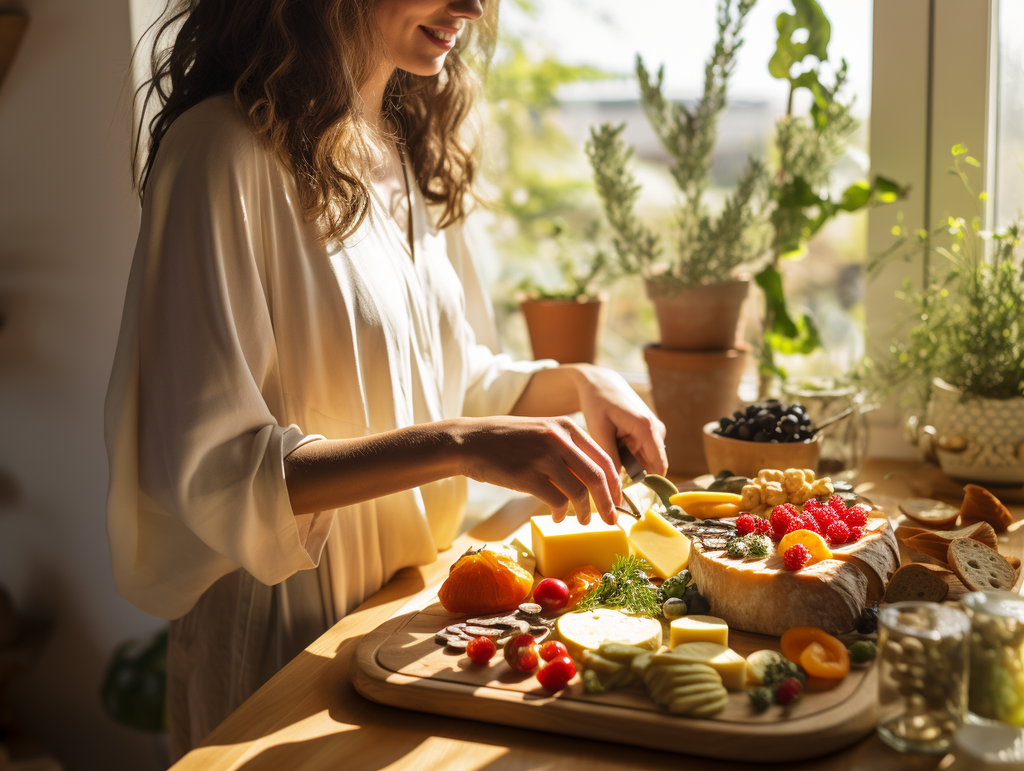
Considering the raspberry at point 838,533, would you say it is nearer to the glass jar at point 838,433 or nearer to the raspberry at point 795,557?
the raspberry at point 795,557

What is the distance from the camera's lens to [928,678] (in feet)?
2.37

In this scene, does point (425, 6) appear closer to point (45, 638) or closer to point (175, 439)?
point (175, 439)

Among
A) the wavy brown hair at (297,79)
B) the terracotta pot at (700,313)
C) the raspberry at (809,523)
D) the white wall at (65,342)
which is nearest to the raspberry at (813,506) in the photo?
the raspberry at (809,523)

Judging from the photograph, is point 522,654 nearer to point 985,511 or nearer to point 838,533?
point 838,533

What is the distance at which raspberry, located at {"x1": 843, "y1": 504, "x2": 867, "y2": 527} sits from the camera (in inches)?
41.5

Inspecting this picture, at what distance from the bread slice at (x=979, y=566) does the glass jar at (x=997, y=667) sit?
0.28 metres

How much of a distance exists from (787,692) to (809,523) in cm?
31

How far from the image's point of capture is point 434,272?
1.37 metres

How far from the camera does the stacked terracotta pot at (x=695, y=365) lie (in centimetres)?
163

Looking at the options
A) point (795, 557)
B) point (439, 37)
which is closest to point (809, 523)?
point (795, 557)

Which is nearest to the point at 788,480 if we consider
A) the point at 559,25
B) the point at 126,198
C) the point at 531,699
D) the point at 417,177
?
the point at 531,699

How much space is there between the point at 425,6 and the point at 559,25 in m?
0.97

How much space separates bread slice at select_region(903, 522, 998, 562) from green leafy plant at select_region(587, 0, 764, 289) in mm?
662

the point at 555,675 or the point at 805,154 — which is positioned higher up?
the point at 805,154
